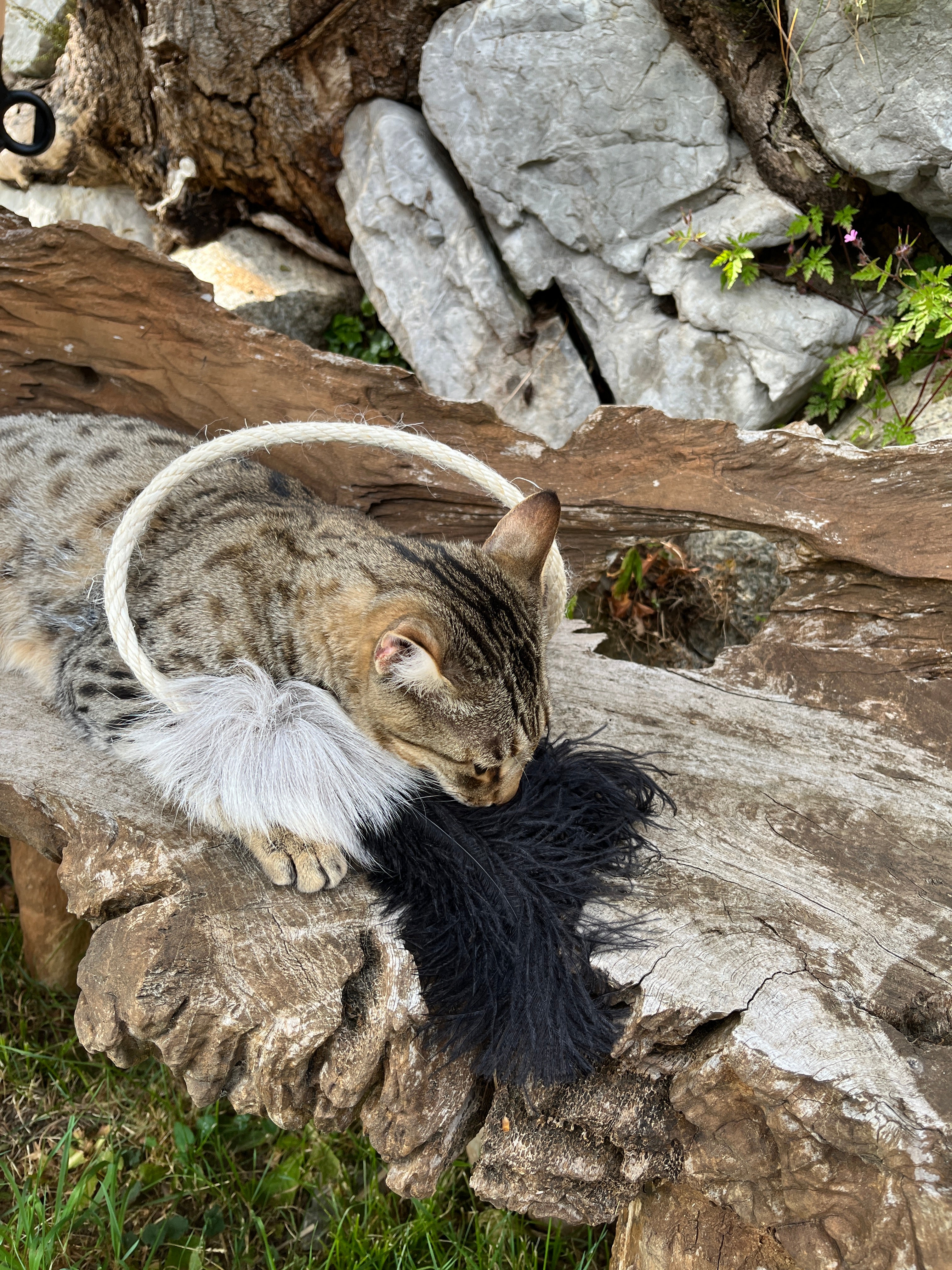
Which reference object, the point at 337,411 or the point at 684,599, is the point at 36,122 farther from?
the point at 684,599

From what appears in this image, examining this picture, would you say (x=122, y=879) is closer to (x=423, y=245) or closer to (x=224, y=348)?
(x=224, y=348)

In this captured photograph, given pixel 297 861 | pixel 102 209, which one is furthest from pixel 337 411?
pixel 102 209

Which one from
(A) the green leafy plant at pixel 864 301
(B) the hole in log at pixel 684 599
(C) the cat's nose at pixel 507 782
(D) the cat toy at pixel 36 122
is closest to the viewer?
(C) the cat's nose at pixel 507 782

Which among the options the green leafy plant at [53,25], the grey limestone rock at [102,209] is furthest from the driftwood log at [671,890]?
the green leafy plant at [53,25]

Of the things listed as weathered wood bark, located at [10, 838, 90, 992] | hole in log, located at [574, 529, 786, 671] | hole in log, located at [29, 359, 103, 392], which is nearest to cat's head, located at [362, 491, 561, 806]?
weathered wood bark, located at [10, 838, 90, 992]

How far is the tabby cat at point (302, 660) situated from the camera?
6.20ft

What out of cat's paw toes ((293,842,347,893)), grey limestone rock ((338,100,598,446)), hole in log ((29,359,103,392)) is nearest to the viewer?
cat's paw toes ((293,842,347,893))

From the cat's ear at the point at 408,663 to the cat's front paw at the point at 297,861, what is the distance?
39 centimetres

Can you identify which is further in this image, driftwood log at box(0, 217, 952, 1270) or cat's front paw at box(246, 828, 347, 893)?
cat's front paw at box(246, 828, 347, 893)

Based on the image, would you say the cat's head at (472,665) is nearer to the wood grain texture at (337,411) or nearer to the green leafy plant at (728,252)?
the wood grain texture at (337,411)

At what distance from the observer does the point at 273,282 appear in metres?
4.61

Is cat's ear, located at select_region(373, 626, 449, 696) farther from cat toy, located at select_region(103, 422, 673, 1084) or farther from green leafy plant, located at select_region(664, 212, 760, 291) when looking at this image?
green leafy plant, located at select_region(664, 212, 760, 291)

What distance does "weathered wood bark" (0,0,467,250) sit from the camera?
3.81 m

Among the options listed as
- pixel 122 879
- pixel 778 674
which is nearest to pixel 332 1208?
pixel 122 879
